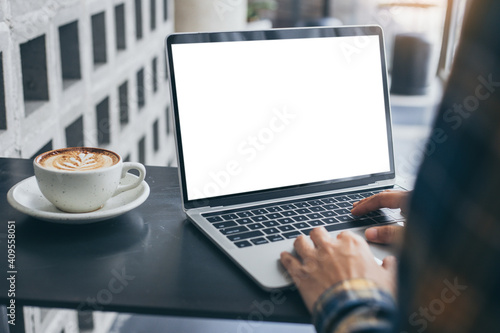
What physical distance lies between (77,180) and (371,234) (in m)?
0.34

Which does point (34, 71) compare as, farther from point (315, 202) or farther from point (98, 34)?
point (315, 202)

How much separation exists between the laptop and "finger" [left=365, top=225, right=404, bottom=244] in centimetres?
1

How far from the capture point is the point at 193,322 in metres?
1.52

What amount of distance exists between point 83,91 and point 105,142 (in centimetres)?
23

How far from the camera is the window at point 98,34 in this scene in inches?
56.2

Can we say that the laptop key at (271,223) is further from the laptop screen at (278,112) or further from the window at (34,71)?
the window at (34,71)

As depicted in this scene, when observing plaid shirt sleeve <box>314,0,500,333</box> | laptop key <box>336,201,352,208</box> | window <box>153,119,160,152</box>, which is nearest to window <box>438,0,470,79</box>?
window <box>153,119,160,152</box>

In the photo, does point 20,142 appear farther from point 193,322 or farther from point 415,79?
point 415,79

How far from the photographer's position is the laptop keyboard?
2.12 ft

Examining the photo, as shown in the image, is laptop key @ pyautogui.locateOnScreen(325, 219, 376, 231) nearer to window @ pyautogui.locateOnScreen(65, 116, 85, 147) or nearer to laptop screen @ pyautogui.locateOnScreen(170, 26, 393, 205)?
laptop screen @ pyautogui.locateOnScreen(170, 26, 393, 205)

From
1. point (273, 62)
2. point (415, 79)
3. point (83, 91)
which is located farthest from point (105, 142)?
point (415, 79)

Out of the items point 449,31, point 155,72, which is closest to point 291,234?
point 155,72

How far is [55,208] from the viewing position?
0.67 m

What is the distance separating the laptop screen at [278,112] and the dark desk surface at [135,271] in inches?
3.7
